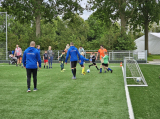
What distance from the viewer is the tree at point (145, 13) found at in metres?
40.9

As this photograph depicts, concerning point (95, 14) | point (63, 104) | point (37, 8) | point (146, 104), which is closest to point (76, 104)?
point (63, 104)

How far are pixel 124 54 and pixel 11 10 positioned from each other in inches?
715

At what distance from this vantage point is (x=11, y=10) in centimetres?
3825

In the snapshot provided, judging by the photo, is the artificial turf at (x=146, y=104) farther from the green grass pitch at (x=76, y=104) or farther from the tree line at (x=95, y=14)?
the tree line at (x=95, y=14)

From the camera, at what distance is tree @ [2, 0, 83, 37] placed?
37.1m

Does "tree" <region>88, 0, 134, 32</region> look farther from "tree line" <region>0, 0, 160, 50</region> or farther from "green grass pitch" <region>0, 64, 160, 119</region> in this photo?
"green grass pitch" <region>0, 64, 160, 119</region>

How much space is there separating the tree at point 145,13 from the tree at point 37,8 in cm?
1005

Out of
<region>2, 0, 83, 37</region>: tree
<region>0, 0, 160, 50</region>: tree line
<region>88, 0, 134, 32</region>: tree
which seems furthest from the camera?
Answer: <region>88, 0, 134, 32</region>: tree

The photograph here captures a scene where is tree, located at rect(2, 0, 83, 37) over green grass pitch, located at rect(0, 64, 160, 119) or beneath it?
over

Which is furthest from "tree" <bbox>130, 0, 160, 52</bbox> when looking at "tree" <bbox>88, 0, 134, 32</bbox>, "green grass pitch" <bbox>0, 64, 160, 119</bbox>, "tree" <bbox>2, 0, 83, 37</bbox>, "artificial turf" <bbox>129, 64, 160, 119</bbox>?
"green grass pitch" <bbox>0, 64, 160, 119</bbox>

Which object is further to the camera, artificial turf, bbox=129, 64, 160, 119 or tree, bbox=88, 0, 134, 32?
tree, bbox=88, 0, 134, 32

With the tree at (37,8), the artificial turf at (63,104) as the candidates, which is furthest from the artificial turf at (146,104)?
the tree at (37,8)

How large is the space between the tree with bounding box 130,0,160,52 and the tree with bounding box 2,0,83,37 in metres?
10.1

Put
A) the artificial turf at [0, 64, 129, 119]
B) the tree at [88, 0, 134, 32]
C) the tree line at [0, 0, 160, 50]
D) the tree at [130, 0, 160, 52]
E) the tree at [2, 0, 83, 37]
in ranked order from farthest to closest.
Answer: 1. the tree at [130, 0, 160, 52]
2. the tree at [88, 0, 134, 32]
3. the tree at [2, 0, 83, 37]
4. the tree line at [0, 0, 160, 50]
5. the artificial turf at [0, 64, 129, 119]
